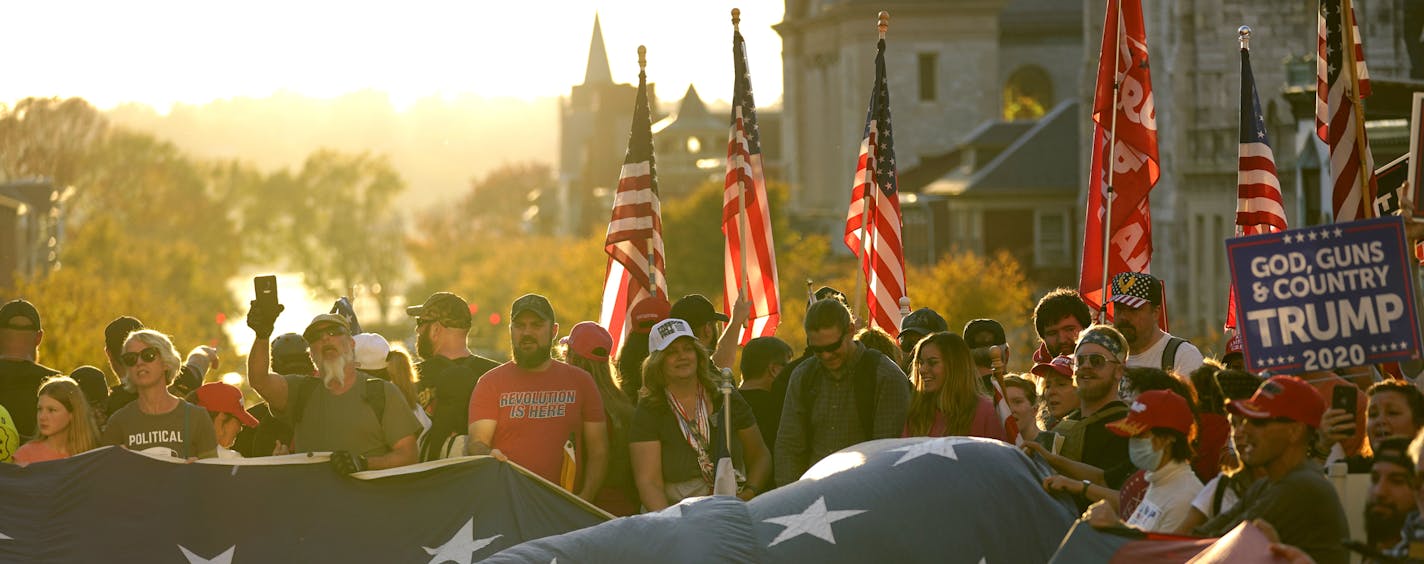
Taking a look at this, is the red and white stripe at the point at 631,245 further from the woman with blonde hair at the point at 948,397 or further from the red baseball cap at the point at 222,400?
the woman with blonde hair at the point at 948,397

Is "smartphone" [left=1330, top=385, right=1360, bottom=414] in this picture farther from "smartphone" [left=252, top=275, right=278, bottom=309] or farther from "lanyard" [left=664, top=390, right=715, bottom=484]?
"smartphone" [left=252, top=275, right=278, bottom=309]

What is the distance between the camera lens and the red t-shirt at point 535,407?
12.2 m

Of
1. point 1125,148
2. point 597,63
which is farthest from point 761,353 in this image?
point 597,63

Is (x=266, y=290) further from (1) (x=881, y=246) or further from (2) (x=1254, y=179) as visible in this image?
(2) (x=1254, y=179)

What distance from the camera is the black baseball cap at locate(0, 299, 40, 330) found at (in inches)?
538

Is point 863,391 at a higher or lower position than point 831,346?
lower

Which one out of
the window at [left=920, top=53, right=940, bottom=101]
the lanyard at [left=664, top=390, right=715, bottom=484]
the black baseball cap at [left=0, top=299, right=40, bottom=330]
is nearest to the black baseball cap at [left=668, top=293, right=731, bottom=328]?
the lanyard at [left=664, top=390, right=715, bottom=484]

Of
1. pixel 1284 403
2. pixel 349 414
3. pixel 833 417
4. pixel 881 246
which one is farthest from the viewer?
pixel 881 246

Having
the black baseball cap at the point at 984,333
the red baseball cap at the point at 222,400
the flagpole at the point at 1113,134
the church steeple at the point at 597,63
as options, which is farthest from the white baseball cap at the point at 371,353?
the church steeple at the point at 597,63

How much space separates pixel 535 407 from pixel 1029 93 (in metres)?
90.2

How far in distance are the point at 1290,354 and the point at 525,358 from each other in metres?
4.03

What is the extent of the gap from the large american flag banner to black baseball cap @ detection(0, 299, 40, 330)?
724 centimetres

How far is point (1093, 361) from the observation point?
423 inches

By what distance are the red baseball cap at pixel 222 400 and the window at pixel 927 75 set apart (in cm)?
8808
